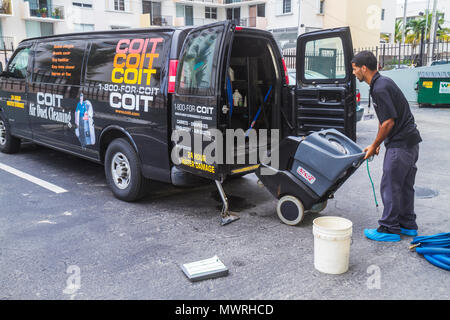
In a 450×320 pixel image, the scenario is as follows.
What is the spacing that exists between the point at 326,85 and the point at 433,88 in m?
12.5

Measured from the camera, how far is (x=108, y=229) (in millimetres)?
4551

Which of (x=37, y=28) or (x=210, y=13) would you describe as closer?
(x=37, y=28)

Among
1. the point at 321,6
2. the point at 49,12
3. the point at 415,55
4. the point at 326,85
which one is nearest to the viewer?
the point at 326,85

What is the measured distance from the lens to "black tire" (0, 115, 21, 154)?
7.87 metres

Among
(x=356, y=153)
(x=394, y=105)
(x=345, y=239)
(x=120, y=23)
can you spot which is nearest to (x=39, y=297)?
(x=345, y=239)

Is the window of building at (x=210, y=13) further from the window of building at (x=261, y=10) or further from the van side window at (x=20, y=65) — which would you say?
the van side window at (x=20, y=65)

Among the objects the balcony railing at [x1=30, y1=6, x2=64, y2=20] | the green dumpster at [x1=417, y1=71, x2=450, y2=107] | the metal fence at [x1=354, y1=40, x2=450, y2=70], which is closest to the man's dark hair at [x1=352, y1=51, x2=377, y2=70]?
the metal fence at [x1=354, y1=40, x2=450, y2=70]

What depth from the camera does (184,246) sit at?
13.6 feet

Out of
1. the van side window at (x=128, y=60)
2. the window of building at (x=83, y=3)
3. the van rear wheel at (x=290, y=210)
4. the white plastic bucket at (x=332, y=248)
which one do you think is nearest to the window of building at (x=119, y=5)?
the window of building at (x=83, y=3)

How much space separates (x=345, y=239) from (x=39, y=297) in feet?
8.07

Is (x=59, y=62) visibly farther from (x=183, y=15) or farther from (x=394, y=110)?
(x=183, y=15)

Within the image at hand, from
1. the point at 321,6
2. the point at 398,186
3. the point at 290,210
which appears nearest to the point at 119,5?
the point at 321,6

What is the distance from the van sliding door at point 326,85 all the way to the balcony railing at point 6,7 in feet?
100

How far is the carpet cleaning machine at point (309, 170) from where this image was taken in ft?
13.9
